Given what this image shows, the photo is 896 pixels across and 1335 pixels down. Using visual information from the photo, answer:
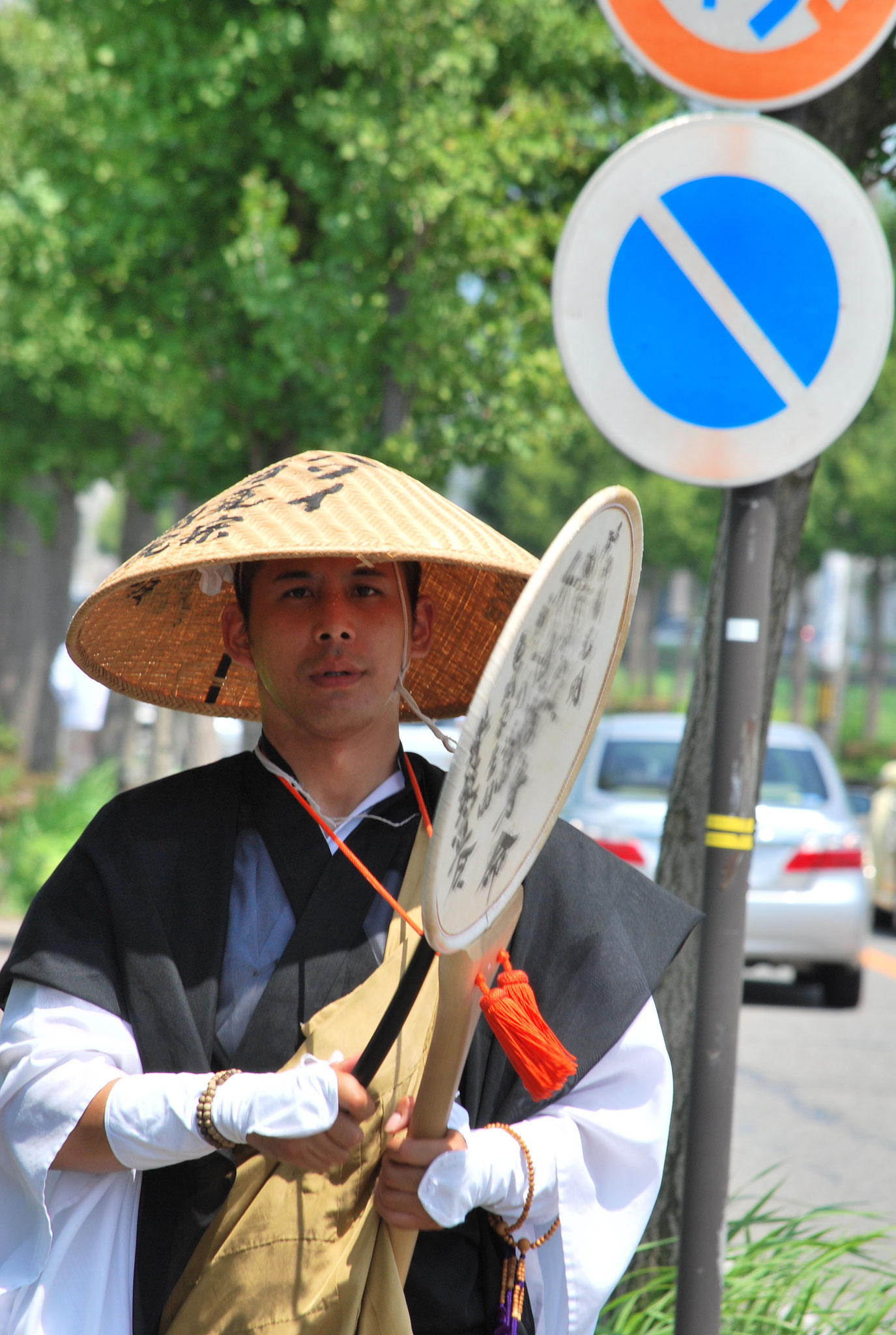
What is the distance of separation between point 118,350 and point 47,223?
2448mm

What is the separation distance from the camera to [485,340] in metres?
8.19

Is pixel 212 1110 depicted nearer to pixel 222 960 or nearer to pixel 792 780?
pixel 222 960

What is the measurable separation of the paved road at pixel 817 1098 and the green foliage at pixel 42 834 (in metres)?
4.29

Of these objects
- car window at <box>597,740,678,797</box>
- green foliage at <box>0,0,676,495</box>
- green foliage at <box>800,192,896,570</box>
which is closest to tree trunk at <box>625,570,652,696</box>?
green foliage at <box>800,192,896,570</box>

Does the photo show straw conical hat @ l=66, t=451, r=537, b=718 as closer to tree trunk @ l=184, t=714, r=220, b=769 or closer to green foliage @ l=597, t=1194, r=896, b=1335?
green foliage @ l=597, t=1194, r=896, b=1335

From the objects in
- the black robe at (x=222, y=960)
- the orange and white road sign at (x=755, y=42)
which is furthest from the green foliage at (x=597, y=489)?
the black robe at (x=222, y=960)

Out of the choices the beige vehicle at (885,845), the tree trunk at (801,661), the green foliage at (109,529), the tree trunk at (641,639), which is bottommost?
the beige vehicle at (885,845)

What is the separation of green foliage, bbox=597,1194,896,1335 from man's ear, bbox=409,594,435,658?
1685 millimetres

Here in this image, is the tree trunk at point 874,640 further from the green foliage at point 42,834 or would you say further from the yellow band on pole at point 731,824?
the yellow band on pole at point 731,824

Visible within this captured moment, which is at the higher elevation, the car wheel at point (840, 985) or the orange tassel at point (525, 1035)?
the car wheel at point (840, 985)

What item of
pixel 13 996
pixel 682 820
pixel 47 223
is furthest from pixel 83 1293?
pixel 47 223

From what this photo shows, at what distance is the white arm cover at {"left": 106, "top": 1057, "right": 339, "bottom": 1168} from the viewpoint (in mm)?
1601

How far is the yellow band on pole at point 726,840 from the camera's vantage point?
2625mm

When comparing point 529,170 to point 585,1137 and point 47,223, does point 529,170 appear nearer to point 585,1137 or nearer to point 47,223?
point 47,223
